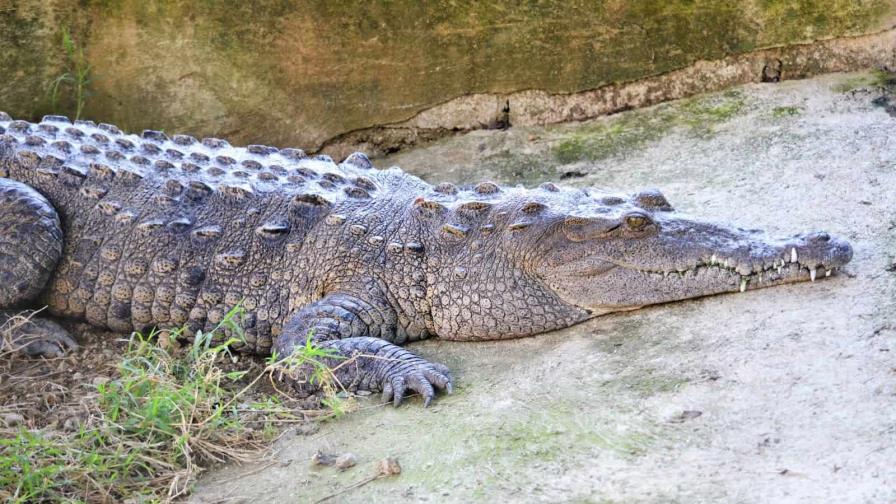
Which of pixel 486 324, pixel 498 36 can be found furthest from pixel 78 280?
pixel 498 36

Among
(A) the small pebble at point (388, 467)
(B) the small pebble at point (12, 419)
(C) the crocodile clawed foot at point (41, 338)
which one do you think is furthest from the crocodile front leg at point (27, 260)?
(A) the small pebble at point (388, 467)

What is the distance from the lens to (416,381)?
399 cm

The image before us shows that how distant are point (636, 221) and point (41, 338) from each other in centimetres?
271

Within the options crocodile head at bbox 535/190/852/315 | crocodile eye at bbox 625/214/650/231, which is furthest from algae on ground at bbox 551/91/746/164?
crocodile eye at bbox 625/214/650/231

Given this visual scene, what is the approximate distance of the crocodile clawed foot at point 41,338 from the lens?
184 inches

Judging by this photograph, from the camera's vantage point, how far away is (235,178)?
16.2 feet

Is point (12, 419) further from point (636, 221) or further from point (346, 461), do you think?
point (636, 221)

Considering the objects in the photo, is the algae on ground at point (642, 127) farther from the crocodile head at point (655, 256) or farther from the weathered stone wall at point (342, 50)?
the crocodile head at point (655, 256)

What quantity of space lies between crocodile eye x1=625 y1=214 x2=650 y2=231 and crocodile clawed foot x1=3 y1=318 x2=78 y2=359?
2569mm

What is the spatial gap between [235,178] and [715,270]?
2251 mm

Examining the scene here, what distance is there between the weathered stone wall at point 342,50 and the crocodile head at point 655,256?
1930 millimetres

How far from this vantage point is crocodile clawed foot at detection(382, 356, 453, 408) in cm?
396

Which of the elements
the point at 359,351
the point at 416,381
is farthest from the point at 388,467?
the point at 359,351

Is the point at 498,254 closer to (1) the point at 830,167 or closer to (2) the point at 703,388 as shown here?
(2) the point at 703,388
